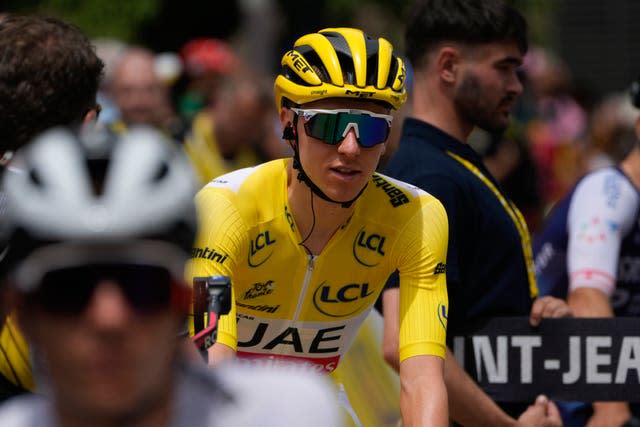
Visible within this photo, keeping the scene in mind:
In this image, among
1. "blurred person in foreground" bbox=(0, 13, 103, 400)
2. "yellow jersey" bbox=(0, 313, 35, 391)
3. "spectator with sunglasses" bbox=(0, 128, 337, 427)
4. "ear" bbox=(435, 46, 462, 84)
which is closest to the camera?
"spectator with sunglasses" bbox=(0, 128, 337, 427)

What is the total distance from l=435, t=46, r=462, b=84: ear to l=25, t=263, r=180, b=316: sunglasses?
3.51 m

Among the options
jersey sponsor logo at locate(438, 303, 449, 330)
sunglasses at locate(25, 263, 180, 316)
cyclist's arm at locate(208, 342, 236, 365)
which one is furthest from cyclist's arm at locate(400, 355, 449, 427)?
sunglasses at locate(25, 263, 180, 316)

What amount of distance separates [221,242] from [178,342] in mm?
1925

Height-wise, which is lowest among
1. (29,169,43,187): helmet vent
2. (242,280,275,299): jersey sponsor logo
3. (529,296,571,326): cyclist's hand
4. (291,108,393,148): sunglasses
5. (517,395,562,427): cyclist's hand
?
(517,395,562,427): cyclist's hand

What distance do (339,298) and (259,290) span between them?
0.92 ft

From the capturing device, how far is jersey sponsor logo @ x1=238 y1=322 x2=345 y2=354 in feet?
14.7

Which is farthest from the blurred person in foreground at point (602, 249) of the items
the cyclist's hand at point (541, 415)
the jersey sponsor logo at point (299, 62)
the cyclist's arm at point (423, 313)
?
the jersey sponsor logo at point (299, 62)

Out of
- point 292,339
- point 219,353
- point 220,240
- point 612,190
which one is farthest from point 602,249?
point 219,353

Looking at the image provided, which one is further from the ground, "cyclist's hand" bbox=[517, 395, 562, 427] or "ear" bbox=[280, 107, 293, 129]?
"ear" bbox=[280, 107, 293, 129]

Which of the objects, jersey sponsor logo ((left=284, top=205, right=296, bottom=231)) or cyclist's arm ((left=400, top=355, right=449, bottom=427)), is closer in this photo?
cyclist's arm ((left=400, top=355, right=449, bottom=427))

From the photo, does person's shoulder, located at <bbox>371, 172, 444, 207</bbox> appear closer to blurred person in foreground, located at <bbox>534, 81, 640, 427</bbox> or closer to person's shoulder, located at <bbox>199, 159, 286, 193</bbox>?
person's shoulder, located at <bbox>199, 159, 286, 193</bbox>

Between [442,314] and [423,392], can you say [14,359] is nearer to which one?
[423,392]

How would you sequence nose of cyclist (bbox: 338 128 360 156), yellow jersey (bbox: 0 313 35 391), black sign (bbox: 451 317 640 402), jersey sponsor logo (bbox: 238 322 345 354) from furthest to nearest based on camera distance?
black sign (bbox: 451 317 640 402) → jersey sponsor logo (bbox: 238 322 345 354) → nose of cyclist (bbox: 338 128 360 156) → yellow jersey (bbox: 0 313 35 391)

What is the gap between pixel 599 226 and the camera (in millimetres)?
5641
